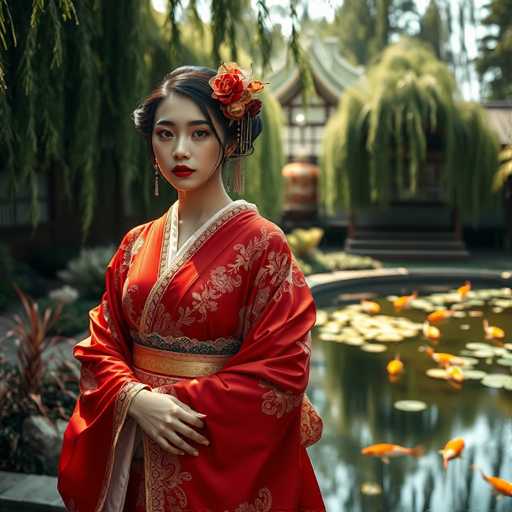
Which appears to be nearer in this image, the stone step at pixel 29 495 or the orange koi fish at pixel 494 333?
the stone step at pixel 29 495

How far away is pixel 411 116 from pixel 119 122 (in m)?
9.02

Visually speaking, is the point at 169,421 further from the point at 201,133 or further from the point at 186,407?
the point at 201,133

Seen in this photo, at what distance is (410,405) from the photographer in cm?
408

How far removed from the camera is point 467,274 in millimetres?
9383

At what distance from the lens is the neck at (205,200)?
1562mm

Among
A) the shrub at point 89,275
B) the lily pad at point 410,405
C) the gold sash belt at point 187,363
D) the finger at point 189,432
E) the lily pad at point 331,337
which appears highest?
the gold sash belt at point 187,363

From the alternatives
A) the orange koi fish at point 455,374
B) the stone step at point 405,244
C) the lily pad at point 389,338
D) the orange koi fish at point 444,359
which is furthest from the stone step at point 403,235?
the orange koi fish at point 455,374

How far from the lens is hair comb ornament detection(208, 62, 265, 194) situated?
56.7 inches

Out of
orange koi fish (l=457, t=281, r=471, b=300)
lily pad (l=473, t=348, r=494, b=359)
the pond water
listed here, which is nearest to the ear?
the pond water

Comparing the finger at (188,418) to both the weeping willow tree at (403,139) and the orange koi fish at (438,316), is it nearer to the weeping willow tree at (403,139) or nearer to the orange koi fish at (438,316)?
the orange koi fish at (438,316)

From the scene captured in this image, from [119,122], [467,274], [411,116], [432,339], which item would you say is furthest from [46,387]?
[411,116]

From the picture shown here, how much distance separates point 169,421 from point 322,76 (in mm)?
14673

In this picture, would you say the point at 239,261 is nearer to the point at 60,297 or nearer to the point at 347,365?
the point at 347,365

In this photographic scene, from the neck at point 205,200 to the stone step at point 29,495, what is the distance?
126 centimetres
